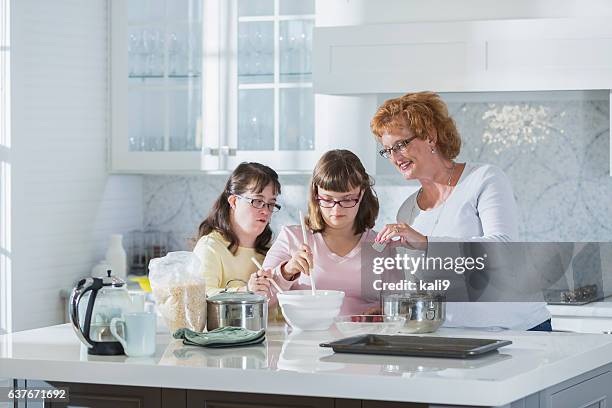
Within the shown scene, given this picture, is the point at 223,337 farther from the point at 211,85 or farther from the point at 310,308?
the point at 211,85

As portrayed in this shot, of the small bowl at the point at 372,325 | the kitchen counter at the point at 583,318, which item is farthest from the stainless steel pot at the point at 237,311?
the kitchen counter at the point at 583,318

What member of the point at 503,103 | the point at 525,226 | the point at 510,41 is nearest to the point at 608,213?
the point at 525,226

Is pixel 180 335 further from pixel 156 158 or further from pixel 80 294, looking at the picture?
pixel 156 158

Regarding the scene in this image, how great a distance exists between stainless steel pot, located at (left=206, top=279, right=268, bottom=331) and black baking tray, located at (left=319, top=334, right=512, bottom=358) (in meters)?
0.28

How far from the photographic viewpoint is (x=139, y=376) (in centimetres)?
252

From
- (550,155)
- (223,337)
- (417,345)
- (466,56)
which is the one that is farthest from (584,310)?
(223,337)

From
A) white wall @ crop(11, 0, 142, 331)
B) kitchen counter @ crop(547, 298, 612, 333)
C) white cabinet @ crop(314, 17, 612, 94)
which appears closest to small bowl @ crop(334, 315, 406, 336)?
kitchen counter @ crop(547, 298, 612, 333)

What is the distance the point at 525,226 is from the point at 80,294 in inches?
110

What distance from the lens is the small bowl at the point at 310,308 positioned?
302 cm

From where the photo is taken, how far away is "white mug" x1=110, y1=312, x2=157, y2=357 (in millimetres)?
2627

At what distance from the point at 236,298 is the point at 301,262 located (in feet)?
1.03

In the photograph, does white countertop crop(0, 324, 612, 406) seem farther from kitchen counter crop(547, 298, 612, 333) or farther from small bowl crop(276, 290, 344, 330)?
kitchen counter crop(547, 298, 612, 333)

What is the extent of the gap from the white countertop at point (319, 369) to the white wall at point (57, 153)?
6.11ft

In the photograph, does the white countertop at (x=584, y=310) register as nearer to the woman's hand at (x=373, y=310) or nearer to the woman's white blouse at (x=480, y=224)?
the woman's white blouse at (x=480, y=224)
